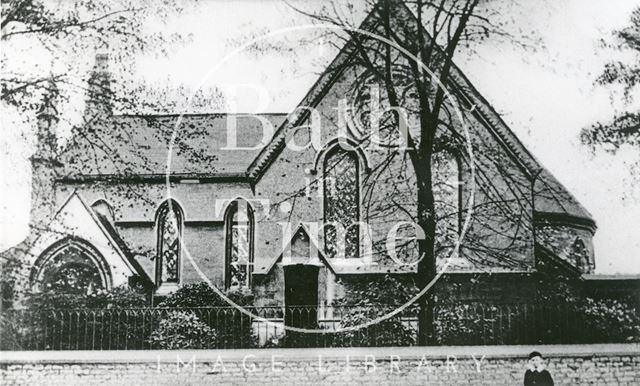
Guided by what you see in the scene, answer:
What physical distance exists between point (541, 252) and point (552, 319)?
374cm

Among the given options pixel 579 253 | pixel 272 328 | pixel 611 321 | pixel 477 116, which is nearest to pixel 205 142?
pixel 272 328

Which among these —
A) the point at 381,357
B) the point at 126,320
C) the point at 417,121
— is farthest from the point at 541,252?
the point at 126,320

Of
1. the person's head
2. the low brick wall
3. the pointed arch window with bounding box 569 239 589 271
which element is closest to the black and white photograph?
the low brick wall

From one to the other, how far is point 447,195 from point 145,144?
7343 millimetres

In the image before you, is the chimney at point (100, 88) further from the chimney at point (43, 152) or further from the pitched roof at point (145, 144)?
the chimney at point (43, 152)

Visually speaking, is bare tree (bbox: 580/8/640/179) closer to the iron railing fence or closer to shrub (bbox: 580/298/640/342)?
shrub (bbox: 580/298/640/342)

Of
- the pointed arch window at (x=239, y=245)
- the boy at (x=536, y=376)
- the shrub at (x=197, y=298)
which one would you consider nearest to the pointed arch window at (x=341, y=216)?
the pointed arch window at (x=239, y=245)

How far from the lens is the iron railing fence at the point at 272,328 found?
16094mm

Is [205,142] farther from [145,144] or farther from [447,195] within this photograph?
[447,195]

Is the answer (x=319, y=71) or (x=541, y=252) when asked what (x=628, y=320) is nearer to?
(x=541, y=252)

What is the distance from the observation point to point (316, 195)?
1925 cm

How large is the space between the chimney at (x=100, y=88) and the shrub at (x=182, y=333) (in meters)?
5.09

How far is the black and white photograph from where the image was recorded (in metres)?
15.9

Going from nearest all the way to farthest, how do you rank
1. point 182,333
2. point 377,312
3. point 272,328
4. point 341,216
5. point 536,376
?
point 536,376 → point 182,333 → point 272,328 → point 377,312 → point 341,216
